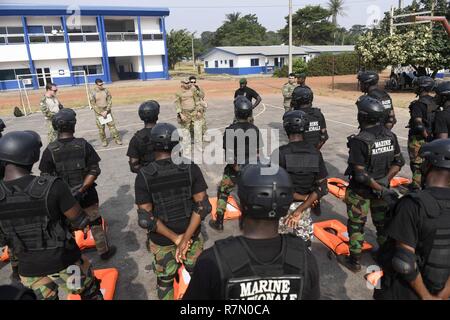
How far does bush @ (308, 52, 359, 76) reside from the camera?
145 ft

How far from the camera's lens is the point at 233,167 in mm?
5480

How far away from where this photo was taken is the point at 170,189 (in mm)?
3217

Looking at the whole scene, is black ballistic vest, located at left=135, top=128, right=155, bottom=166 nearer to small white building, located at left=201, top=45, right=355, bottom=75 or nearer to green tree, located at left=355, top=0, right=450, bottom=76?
green tree, located at left=355, top=0, right=450, bottom=76

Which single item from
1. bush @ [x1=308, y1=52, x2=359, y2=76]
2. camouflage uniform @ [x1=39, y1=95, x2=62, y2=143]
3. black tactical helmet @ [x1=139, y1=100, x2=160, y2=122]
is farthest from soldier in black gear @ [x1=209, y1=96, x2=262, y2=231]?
bush @ [x1=308, y1=52, x2=359, y2=76]

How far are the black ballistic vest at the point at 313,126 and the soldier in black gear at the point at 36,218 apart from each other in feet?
13.4

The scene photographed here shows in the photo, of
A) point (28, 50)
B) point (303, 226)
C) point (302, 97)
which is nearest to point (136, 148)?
point (303, 226)

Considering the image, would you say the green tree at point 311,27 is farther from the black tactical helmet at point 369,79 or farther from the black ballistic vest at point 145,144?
the black ballistic vest at point 145,144

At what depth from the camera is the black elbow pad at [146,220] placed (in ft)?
10.2

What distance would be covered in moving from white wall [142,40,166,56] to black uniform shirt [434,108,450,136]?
42705 mm

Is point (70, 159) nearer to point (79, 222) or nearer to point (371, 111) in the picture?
point (79, 222)

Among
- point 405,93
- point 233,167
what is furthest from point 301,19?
point 233,167

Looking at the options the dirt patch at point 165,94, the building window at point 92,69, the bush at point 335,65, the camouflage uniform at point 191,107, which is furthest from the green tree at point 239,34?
the camouflage uniform at point 191,107

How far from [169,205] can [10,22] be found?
1653 inches

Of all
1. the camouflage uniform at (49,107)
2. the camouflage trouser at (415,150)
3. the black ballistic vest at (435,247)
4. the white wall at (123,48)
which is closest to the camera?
the black ballistic vest at (435,247)
